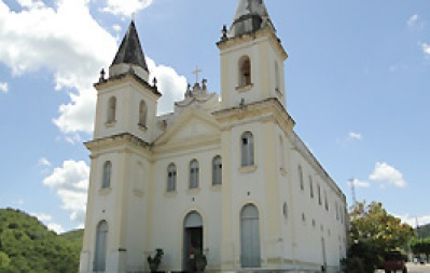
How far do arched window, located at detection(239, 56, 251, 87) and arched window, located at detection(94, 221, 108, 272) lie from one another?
10452 millimetres

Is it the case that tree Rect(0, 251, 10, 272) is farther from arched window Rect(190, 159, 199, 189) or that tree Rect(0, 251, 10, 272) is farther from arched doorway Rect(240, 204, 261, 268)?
arched doorway Rect(240, 204, 261, 268)

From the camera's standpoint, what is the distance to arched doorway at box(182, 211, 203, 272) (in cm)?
2328

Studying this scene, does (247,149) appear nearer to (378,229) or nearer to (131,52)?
(131,52)

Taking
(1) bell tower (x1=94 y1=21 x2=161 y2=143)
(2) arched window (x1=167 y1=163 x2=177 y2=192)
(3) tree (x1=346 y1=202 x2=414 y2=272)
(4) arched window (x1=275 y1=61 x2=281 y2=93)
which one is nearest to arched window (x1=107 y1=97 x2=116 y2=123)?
(1) bell tower (x1=94 y1=21 x2=161 y2=143)

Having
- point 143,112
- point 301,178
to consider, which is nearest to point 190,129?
point 143,112

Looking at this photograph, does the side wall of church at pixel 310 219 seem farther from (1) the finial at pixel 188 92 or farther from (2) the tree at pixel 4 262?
(2) the tree at pixel 4 262

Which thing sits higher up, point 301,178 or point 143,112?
point 143,112

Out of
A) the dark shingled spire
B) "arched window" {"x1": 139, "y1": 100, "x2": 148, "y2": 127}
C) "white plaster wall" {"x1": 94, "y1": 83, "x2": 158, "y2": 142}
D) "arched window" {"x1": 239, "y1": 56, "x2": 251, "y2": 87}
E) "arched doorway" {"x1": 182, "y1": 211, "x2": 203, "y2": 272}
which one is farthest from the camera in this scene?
the dark shingled spire

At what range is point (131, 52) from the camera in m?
27.3

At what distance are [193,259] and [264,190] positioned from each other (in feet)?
20.1

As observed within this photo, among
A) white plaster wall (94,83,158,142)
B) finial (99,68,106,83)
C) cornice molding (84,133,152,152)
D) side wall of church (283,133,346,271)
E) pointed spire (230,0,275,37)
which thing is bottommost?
side wall of church (283,133,346,271)

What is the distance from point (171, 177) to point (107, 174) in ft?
11.7

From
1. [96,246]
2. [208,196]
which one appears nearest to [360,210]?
[208,196]

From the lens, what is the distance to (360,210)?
1853 inches
